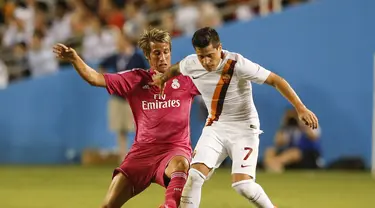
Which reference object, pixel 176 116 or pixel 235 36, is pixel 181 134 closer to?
pixel 176 116

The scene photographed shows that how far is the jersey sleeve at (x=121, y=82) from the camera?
8.64 m


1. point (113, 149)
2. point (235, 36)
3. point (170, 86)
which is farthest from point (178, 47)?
point (170, 86)

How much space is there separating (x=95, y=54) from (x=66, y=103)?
1.36m

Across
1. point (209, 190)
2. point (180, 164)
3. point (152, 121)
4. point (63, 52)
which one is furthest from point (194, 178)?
point (209, 190)

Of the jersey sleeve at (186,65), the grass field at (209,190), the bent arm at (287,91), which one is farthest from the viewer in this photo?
the grass field at (209,190)

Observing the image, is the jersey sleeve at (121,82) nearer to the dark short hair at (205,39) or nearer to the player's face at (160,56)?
the player's face at (160,56)

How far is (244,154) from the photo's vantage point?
8.41 m

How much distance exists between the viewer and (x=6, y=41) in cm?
2231

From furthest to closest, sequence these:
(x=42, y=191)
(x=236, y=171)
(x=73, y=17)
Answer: (x=73, y=17) < (x=42, y=191) < (x=236, y=171)

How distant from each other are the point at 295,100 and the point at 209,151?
3.32 ft

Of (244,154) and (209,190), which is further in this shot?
(209,190)

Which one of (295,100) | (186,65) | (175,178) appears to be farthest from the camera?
(186,65)

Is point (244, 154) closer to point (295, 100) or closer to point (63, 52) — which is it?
point (295, 100)

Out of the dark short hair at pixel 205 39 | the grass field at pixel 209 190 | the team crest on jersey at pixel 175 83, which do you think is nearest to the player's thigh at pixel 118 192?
the team crest on jersey at pixel 175 83
